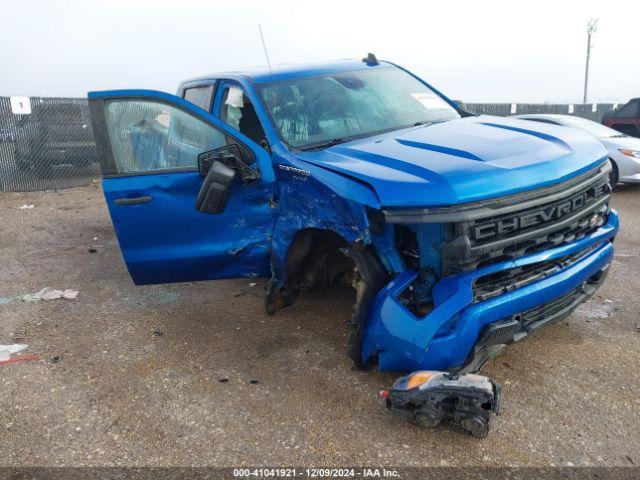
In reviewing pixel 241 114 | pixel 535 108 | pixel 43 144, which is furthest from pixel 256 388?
pixel 535 108

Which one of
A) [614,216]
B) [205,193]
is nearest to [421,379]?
[205,193]

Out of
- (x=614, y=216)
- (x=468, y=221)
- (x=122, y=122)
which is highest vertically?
(x=122, y=122)

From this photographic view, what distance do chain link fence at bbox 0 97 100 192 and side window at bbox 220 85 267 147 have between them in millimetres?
8254

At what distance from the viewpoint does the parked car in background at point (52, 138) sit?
10.7 metres

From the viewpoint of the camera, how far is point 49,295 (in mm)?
4863

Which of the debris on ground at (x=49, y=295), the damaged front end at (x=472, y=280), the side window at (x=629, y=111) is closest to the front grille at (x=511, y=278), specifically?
the damaged front end at (x=472, y=280)

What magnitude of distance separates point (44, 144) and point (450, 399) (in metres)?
10.8

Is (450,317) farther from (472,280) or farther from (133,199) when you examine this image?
(133,199)

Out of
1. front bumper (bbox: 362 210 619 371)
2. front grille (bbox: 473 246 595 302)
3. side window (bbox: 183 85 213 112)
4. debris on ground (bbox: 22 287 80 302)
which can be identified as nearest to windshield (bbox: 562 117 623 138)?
side window (bbox: 183 85 213 112)

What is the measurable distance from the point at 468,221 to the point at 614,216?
1.63 metres

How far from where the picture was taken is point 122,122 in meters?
3.72

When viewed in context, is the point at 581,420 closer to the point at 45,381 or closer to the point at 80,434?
the point at 80,434

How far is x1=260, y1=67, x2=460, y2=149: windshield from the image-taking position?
362cm

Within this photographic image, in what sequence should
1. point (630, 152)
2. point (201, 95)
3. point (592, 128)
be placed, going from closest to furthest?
1. point (201, 95)
2. point (630, 152)
3. point (592, 128)
